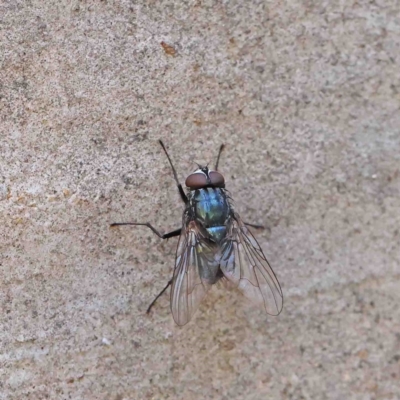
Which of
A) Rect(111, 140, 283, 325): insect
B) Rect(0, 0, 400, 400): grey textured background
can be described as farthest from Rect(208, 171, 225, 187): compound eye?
Rect(0, 0, 400, 400): grey textured background

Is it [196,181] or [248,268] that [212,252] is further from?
[196,181]

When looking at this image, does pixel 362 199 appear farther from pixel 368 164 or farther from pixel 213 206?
pixel 213 206

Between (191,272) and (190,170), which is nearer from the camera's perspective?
(191,272)

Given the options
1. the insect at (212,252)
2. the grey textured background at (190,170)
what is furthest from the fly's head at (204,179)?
the grey textured background at (190,170)

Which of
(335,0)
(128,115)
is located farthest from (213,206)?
(335,0)

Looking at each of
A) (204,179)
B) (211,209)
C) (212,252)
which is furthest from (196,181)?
(212,252)

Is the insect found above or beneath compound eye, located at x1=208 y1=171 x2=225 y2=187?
beneath

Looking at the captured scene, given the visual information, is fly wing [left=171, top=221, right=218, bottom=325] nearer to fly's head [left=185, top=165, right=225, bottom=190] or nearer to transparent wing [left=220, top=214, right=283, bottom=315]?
transparent wing [left=220, top=214, right=283, bottom=315]
